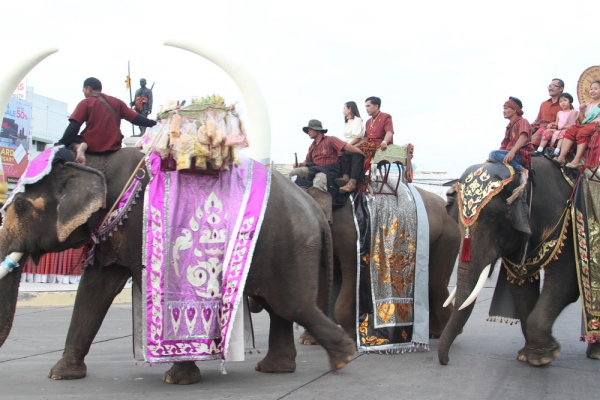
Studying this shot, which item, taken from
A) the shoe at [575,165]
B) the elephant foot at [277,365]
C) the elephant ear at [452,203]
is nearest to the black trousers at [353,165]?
the elephant ear at [452,203]

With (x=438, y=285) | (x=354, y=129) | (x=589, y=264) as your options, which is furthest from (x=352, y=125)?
(x=589, y=264)

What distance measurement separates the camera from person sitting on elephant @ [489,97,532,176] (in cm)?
596

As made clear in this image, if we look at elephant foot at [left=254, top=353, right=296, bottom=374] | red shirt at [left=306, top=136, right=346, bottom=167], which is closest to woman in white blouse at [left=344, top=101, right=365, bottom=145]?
red shirt at [left=306, top=136, right=346, bottom=167]

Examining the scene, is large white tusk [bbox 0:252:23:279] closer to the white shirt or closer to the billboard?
the white shirt

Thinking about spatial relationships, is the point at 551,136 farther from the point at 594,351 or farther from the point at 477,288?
the point at 477,288

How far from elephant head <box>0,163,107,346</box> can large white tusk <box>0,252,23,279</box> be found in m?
0.03

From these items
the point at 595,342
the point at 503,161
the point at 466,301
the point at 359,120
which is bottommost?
the point at 595,342

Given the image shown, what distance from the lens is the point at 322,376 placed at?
17.5ft

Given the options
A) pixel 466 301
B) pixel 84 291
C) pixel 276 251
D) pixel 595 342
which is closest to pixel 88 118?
pixel 84 291

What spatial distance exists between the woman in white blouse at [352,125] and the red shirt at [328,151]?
311mm

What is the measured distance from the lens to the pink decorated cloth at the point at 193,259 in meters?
4.84

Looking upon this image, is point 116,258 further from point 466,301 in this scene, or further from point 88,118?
point 466,301

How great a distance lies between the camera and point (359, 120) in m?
7.68

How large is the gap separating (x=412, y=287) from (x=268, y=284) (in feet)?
7.51
